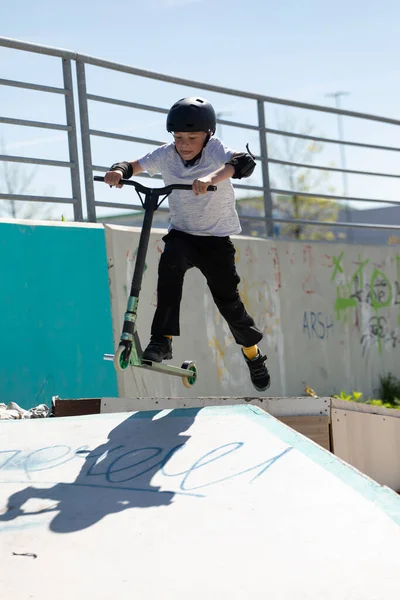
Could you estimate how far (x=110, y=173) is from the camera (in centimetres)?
488

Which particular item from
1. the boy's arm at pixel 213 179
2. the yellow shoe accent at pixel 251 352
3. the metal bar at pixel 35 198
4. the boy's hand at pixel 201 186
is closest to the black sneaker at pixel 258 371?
the yellow shoe accent at pixel 251 352

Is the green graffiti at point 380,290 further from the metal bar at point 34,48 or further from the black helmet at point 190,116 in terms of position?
the black helmet at point 190,116

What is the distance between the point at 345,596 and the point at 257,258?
6.64 meters

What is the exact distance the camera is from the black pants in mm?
5036

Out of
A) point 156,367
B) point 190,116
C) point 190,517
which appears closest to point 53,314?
point 156,367

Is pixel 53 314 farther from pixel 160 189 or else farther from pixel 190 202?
pixel 160 189

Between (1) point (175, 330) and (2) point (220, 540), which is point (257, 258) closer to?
(1) point (175, 330)

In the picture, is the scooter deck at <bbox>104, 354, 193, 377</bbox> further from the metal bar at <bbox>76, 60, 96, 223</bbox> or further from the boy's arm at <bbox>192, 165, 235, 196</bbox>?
the metal bar at <bbox>76, 60, 96, 223</bbox>

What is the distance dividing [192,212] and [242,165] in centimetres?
55

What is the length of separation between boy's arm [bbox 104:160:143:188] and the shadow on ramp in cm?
141

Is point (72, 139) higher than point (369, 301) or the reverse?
higher

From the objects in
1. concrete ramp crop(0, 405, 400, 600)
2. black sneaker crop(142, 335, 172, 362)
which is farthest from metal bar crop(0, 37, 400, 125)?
concrete ramp crop(0, 405, 400, 600)

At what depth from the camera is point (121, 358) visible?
4.53 meters

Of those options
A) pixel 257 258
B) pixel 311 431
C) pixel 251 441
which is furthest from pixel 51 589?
pixel 257 258
